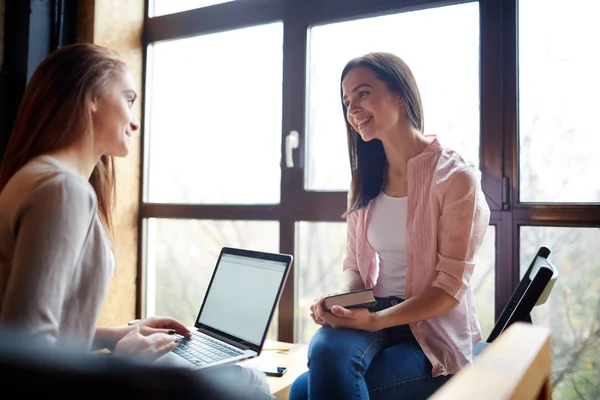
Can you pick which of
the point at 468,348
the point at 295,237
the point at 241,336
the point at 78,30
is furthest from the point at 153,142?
the point at 468,348

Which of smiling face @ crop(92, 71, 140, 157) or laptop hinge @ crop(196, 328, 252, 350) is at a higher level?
smiling face @ crop(92, 71, 140, 157)

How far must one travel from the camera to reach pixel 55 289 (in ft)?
2.48

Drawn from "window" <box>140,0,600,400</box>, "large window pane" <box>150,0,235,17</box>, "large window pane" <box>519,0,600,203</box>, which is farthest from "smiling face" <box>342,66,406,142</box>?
"large window pane" <box>150,0,235,17</box>

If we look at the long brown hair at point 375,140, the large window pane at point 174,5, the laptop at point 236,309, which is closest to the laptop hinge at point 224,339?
the laptop at point 236,309

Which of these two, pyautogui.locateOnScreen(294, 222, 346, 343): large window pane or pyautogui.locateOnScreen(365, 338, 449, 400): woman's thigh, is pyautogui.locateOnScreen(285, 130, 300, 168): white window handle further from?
pyautogui.locateOnScreen(365, 338, 449, 400): woman's thigh

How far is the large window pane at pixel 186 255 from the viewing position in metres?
2.35

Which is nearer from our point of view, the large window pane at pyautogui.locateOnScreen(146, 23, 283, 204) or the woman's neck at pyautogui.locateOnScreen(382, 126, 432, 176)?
the woman's neck at pyautogui.locateOnScreen(382, 126, 432, 176)

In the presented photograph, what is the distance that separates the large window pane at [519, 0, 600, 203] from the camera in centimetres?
163

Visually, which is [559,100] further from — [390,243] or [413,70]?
[390,243]

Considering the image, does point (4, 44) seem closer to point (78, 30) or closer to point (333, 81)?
point (78, 30)

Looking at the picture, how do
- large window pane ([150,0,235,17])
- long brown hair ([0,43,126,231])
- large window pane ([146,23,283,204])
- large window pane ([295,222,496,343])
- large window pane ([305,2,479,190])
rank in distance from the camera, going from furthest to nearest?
large window pane ([150,0,235,17])
large window pane ([146,23,283,204])
large window pane ([295,222,496,343])
large window pane ([305,2,479,190])
long brown hair ([0,43,126,231])

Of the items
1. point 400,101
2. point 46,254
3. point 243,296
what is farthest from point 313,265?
point 46,254

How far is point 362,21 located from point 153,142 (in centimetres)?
127

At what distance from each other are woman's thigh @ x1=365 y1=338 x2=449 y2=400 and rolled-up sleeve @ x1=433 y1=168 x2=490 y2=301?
0.66 ft
